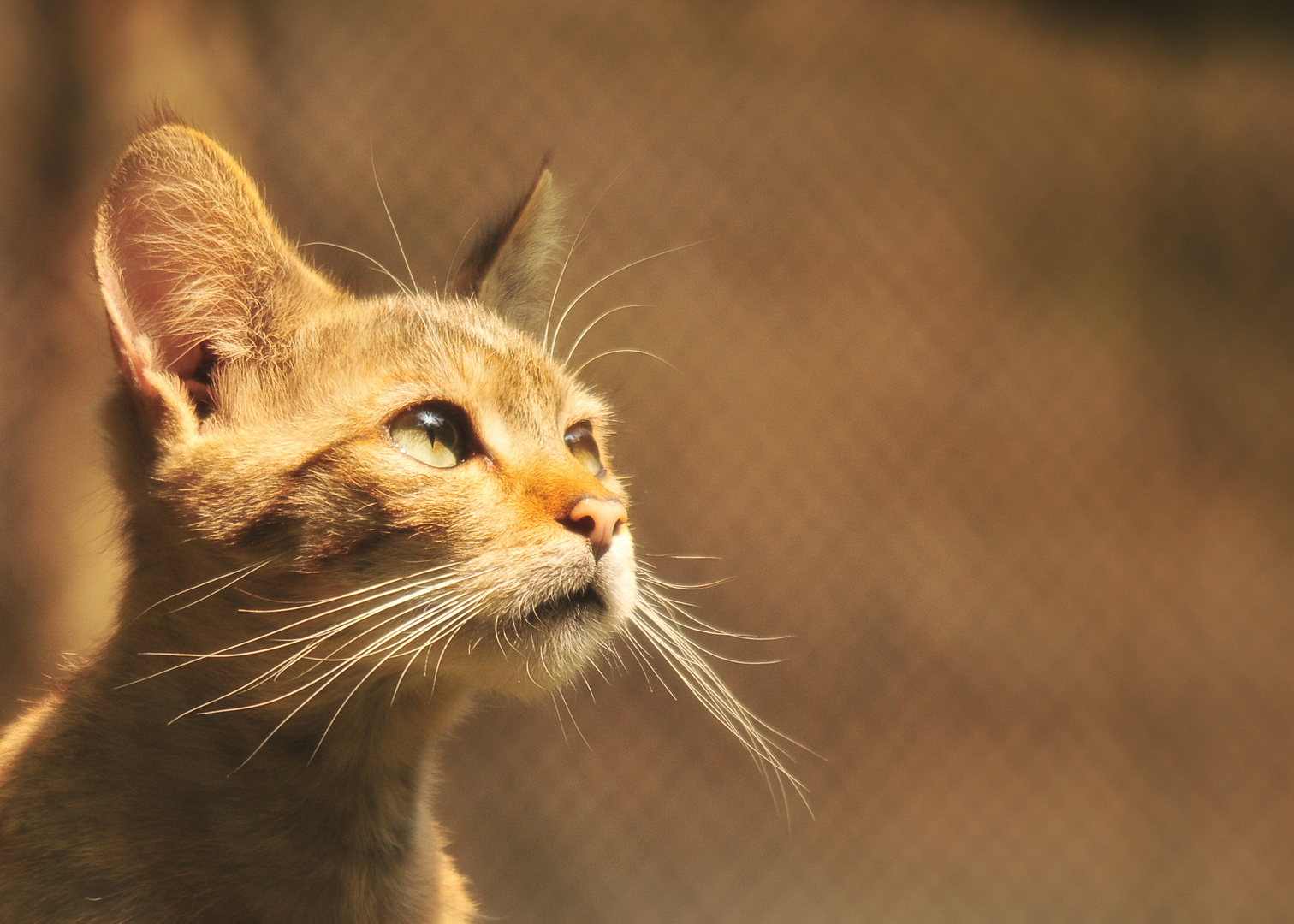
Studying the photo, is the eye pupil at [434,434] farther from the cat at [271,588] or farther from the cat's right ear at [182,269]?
the cat's right ear at [182,269]

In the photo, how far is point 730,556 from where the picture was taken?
8.36ft

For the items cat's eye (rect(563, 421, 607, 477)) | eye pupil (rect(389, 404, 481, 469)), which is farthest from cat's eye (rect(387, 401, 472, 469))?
cat's eye (rect(563, 421, 607, 477))

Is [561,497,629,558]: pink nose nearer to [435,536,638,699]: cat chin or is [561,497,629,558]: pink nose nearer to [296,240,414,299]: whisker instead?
[435,536,638,699]: cat chin

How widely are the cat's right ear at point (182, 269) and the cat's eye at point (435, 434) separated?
212 millimetres

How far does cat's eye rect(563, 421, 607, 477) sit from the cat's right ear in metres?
0.40

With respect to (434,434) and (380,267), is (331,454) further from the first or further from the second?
(380,267)

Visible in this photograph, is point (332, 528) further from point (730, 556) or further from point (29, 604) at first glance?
point (730, 556)

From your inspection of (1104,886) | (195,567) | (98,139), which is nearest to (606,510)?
(195,567)

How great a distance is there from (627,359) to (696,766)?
96 cm

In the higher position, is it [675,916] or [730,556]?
[730,556]

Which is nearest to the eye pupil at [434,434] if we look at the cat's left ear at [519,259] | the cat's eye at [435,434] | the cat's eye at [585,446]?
the cat's eye at [435,434]

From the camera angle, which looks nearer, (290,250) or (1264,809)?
(290,250)

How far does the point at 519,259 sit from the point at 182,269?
0.55 metres

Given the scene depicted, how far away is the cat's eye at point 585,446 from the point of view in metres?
1.40
